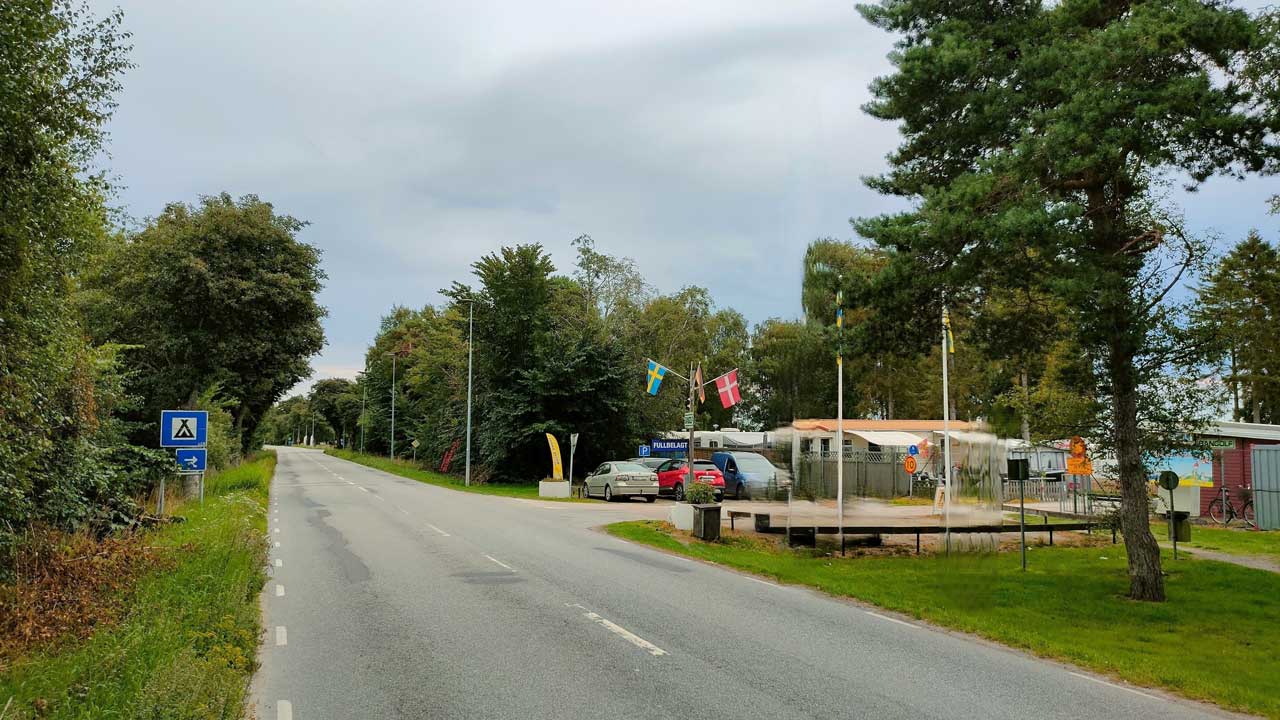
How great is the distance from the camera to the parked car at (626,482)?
30.8m

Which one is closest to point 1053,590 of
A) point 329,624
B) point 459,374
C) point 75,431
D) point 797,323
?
point 329,624

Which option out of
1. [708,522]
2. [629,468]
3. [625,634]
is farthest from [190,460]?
[629,468]

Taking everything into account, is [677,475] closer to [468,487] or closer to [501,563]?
[468,487]

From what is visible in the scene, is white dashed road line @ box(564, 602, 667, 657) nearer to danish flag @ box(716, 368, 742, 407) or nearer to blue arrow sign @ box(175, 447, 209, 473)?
blue arrow sign @ box(175, 447, 209, 473)

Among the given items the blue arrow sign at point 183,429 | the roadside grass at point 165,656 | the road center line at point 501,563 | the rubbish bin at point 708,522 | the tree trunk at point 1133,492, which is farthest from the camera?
the rubbish bin at point 708,522

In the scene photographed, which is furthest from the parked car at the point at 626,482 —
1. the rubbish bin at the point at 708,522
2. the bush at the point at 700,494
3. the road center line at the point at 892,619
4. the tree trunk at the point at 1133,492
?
the road center line at the point at 892,619

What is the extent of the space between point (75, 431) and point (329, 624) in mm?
6566

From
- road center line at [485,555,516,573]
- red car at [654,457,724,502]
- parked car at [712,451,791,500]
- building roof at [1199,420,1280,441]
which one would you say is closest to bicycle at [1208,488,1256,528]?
building roof at [1199,420,1280,441]

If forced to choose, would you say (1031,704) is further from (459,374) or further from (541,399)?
(459,374)

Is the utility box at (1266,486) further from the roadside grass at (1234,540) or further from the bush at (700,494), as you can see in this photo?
the bush at (700,494)

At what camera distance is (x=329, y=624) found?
9117mm

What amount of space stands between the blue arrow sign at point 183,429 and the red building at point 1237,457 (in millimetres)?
28715

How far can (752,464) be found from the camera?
1265 inches

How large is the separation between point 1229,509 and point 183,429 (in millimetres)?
29630
